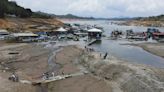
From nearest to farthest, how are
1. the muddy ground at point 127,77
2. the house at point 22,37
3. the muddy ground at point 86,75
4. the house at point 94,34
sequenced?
the muddy ground at point 127,77 → the muddy ground at point 86,75 → the house at point 22,37 → the house at point 94,34

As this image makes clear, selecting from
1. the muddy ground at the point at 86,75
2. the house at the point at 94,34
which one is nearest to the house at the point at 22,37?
the house at the point at 94,34

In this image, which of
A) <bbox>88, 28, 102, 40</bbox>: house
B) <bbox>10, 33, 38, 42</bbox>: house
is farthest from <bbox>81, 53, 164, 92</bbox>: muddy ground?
<bbox>88, 28, 102, 40</bbox>: house

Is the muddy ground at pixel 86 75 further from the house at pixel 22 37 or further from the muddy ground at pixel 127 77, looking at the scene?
the house at pixel 22 37

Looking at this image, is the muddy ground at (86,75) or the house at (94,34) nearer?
the muddy ground at (86,75)

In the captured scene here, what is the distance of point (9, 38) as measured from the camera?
79.7 metres

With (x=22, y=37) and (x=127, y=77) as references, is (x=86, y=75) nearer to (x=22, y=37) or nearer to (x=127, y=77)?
(x=127, y=77)

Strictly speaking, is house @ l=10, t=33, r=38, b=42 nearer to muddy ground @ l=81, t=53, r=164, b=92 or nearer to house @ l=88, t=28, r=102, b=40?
house @ l=88, t=28, r=102, b=40

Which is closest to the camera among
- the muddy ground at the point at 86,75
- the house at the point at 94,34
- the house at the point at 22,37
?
the muddy ground at the point at 86,75

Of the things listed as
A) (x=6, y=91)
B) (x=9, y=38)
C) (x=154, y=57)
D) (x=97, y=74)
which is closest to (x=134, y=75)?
(x=97, y=74)

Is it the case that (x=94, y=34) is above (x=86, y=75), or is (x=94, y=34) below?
below

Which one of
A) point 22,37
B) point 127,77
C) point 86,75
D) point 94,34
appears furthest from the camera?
point 94,34

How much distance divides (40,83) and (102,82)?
7206mm

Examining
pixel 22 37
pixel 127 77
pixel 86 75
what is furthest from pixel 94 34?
pixel 127 77

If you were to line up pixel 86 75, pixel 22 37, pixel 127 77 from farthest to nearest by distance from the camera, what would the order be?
pixel 22 37 < pixel 86 75 < pixel 127 77
